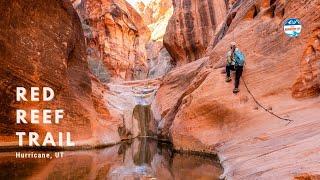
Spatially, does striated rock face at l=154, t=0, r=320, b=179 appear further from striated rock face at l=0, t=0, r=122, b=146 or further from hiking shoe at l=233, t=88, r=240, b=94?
striated rock face at l=0, t=0, r=122, b=146

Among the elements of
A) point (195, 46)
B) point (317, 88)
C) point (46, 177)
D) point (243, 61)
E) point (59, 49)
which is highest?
point (195, 46)

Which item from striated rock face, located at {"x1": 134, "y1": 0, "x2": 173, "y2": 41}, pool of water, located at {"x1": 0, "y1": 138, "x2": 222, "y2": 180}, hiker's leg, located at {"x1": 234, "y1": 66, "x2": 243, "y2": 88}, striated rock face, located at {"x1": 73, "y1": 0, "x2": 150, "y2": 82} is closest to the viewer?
pool of water, located at {"x1": 0, "y1": 138, "x2": 222, "y2": 180}

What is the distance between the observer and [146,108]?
1230 inches

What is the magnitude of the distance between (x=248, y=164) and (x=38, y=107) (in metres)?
11.8

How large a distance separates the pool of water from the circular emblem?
5398 mm

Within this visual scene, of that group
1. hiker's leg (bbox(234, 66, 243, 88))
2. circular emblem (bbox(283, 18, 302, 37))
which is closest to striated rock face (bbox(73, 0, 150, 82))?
hiker's leg (bbox(234, 66, 243, 88))

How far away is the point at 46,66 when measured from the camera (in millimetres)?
20750

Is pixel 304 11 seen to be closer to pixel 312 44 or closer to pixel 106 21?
pixel 312 44

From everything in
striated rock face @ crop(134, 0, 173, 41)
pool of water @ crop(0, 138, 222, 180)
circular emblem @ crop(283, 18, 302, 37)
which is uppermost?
striated rock face @ crop(134, 0, 173, 41)

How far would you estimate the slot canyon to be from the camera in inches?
499

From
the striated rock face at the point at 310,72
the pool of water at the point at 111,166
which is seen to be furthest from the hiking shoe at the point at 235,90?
the pool of water at the point at 111,166

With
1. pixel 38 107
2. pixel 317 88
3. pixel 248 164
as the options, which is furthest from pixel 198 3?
pixel 248 164

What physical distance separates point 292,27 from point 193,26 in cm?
2145

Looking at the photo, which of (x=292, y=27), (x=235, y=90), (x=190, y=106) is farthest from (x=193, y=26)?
(x=292, y=27)
